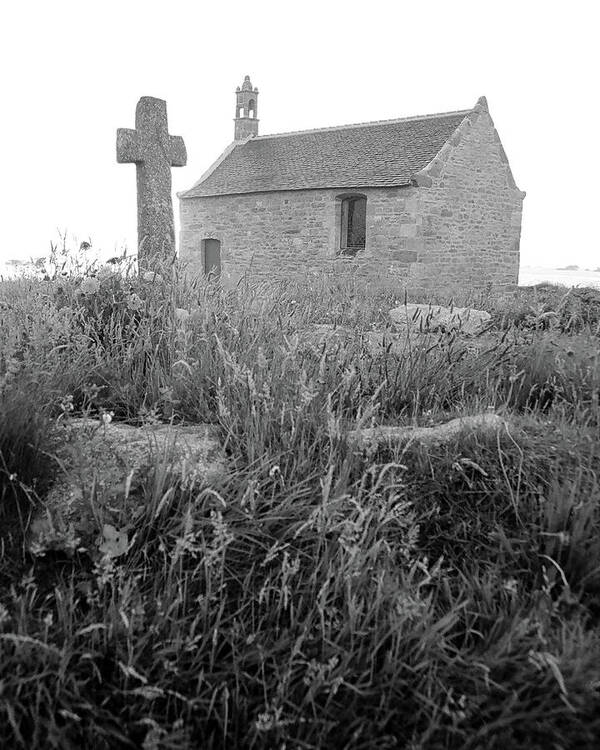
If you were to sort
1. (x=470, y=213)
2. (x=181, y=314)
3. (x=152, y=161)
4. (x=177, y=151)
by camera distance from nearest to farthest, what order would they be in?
(x=181, y=314) → (x=152, y=161) → (x=177, y=151) → (x=470, y=213)

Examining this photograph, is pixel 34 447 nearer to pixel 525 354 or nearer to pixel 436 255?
pixel 525 354

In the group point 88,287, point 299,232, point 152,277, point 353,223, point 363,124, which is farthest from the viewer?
point 363,124

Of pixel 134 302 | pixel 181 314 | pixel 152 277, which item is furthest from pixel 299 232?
pixel 134 302

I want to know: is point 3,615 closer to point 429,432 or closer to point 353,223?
point 429,432

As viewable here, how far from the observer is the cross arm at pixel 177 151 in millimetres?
8852

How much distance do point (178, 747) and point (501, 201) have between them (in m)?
19.6

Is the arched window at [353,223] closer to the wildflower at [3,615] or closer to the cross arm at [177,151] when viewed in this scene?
the cross arm at [177,151]

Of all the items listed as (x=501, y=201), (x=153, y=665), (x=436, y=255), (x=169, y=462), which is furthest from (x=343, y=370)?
(x=501, y=201)

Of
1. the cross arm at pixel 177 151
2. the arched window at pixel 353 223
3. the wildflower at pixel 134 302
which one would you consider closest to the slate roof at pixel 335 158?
the arched window at pixel 353 223

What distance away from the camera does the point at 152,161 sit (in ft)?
28.7

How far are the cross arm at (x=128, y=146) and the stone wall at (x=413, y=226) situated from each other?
759 centimetres

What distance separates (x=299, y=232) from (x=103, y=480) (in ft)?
56.2

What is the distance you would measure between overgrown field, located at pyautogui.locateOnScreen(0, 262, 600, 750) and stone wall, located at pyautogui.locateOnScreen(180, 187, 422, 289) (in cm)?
1332

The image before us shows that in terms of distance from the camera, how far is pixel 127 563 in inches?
90.7
